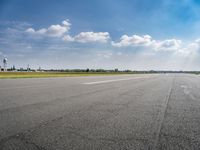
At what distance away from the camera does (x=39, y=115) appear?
567 centimetres

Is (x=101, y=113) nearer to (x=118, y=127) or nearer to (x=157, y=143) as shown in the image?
(x=118, y=127)

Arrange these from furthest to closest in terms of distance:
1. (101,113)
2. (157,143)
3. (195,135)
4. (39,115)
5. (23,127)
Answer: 1. (101,113)
2. (39,115)
3. (23,127)
4. (195,135)
5. (157,143)

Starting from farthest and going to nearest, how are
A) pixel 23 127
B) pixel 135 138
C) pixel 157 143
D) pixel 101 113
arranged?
1. pixel 101 113
2. pixel 23 127
3. pixel 135 138
4. pixel 157 143

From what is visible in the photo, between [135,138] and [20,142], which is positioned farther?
[135,138]

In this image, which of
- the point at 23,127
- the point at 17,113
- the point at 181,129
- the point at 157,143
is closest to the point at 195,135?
the point at 181,129

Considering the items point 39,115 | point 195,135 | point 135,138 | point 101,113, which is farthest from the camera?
point 101,113

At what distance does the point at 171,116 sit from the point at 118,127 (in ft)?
6.86

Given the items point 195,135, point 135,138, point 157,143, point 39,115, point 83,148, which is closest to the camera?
point 83,148

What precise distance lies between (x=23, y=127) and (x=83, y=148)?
1.76 m

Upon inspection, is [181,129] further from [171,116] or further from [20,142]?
[20,142]

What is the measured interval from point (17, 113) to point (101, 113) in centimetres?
236

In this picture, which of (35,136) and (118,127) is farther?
(118,127)

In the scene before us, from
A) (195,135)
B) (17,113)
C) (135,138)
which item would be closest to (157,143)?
(135,138)

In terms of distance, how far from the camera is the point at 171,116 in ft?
19.6
